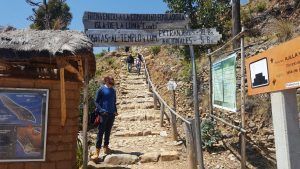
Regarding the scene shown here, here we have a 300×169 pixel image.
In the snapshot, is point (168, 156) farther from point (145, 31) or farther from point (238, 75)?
point (238, 75)

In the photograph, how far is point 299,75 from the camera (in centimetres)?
388

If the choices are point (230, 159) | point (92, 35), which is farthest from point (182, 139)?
point (92, 35)

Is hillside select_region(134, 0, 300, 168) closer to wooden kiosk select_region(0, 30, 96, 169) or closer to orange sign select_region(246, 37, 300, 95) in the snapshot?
wooden kiosk select_region(0, 30, 96, 169)

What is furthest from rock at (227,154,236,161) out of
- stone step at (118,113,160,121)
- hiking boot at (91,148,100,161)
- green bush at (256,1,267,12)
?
green bush at (256,1,267,12)

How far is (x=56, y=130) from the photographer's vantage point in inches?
259

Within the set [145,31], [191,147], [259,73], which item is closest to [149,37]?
[145,31]

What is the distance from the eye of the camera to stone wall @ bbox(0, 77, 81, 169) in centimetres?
641

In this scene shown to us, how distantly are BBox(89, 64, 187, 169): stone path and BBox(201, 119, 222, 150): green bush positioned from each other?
569mm

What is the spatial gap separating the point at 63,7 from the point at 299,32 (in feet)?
92.6

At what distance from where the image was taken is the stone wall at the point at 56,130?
6.41 meters

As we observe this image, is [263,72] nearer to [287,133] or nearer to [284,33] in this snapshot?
[287,133]

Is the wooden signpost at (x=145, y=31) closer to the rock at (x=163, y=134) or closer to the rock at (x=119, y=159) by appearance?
the rock at (x=119, y=159)

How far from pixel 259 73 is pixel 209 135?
4.44 metres

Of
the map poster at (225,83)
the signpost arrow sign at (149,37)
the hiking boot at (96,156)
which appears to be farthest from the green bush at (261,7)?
the hiking boot at (96,156)
